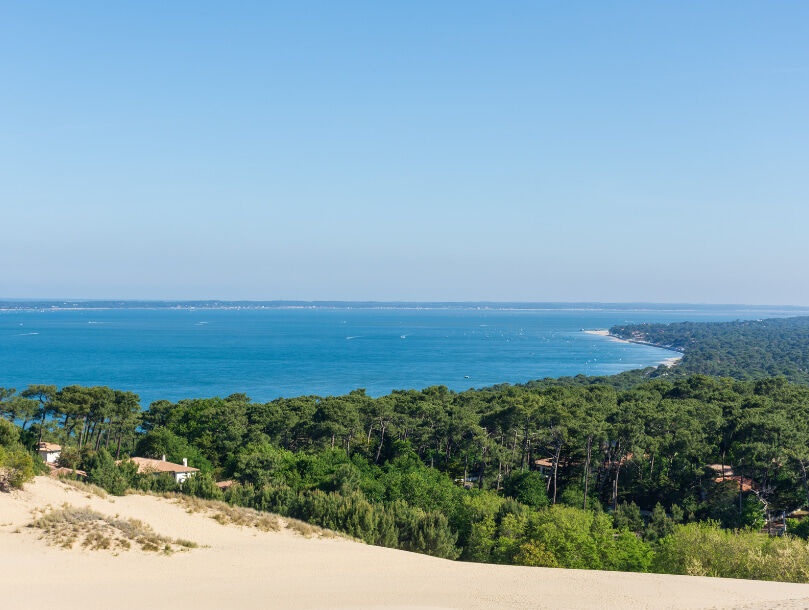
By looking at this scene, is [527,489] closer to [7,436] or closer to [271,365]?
[7,436]

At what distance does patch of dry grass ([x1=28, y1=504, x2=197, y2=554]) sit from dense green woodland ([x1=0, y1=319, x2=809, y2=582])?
4.52 m

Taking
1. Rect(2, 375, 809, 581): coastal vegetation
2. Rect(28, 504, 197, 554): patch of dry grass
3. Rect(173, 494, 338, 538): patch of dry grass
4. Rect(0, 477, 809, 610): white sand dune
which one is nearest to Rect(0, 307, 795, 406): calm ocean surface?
Rect(2, 375, 809, 581): coastal vegetation

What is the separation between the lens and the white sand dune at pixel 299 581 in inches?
627

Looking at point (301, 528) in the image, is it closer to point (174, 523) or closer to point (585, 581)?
point (174, 523)

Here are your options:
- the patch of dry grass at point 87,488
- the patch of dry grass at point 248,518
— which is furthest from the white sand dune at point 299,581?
the patch of dry grass at point 87,488

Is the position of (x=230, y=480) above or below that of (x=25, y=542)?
below

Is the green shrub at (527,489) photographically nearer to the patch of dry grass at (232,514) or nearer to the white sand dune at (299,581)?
the white sand dune at (299,581)

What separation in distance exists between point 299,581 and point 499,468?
81.7 ft

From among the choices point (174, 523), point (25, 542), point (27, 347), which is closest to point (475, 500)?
point (174, 523)

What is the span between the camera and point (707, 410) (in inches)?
2058

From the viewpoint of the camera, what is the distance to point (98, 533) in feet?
65.6

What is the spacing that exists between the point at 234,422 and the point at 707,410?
128 ft

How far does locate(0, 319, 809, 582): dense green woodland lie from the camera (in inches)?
963

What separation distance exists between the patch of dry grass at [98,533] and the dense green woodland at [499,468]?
4521 mm
